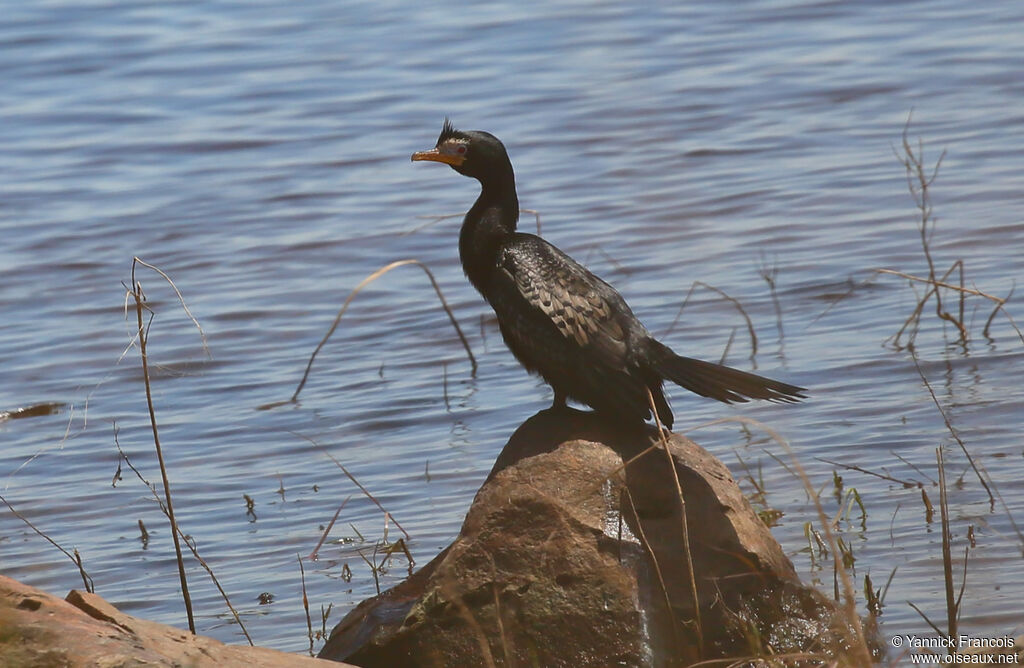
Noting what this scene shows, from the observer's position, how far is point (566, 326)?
4625mm

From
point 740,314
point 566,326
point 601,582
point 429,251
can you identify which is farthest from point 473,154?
point 429,251

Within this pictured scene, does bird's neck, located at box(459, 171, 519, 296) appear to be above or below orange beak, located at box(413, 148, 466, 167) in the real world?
below

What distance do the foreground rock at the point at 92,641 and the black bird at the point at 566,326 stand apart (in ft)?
3.89

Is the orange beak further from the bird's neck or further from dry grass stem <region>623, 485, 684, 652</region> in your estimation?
dry grass stem <region>623, 485, 684, 652</region>

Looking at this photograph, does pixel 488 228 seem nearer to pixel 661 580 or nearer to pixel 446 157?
pixel 446 157

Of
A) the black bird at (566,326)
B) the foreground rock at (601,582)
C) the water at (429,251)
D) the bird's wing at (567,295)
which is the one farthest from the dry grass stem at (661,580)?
the water at (429,251)

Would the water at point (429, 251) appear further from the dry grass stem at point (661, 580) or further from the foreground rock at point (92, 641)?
the foreground rock at point (92, 641)

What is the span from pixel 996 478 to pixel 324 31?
40.1 feet

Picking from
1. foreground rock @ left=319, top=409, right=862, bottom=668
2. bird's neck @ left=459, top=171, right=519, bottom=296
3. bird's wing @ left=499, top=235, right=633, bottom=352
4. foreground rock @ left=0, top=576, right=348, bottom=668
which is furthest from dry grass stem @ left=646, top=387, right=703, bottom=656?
foreground rock @ left=0, top=576, right=348, bottom=668

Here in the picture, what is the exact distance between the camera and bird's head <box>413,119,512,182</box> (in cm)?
498

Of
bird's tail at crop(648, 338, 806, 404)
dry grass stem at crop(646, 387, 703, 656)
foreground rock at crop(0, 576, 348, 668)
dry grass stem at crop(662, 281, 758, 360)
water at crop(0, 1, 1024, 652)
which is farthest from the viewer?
dry grass stem at crop(662, 281, 758, 360)

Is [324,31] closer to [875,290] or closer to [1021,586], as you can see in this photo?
[875,290]

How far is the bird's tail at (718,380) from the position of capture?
442 centimetres

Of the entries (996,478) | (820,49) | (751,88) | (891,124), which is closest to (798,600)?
(996,478)
